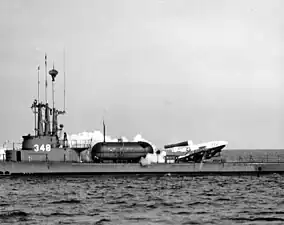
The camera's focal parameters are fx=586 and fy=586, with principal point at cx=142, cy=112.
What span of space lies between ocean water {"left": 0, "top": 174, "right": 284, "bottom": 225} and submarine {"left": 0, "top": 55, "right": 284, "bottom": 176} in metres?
1.69

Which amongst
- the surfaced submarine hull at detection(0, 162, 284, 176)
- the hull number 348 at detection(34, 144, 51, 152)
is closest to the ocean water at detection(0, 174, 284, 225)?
the surfaced submarine hull at detection(0, 162, 284, 176)

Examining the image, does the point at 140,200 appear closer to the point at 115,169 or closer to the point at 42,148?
the point at 115,169

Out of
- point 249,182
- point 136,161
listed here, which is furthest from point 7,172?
point 249,182

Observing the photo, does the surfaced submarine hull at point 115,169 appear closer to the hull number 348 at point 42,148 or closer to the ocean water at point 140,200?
the ocean water at point 140,200

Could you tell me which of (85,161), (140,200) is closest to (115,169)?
(85,161)

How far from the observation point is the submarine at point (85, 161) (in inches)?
2443

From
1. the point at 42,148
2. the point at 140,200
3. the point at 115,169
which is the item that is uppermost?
the point at 42,148

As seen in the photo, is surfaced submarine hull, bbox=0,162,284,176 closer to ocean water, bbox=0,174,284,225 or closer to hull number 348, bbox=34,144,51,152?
ocean water, bbox=0,174,284,225

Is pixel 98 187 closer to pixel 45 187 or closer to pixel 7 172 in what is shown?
pixel 45 187

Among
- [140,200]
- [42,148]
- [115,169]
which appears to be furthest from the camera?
[42,148]

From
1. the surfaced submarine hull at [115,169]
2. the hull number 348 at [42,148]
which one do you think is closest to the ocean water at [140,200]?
the surfaced submarine hull at [115,169]

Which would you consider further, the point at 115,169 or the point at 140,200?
the point at 115,169

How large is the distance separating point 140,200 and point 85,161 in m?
21.8

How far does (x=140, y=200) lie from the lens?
43562 mm
